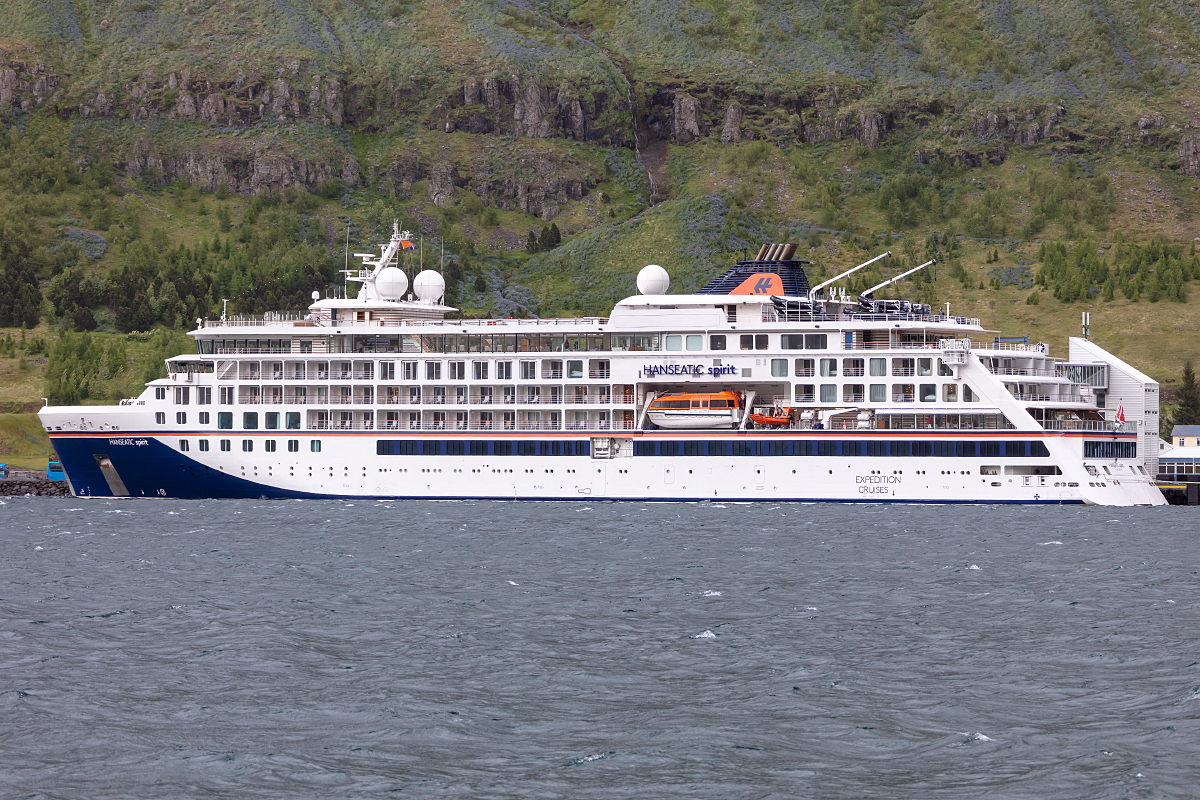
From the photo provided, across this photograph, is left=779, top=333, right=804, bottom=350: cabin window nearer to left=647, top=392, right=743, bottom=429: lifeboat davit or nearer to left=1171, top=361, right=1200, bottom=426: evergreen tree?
left=647, top=392, right=743, bottom=429: lifeboat davit

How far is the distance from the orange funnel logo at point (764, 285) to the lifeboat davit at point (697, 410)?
5.44 m

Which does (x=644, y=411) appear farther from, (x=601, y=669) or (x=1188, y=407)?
(x=1188, y=407)

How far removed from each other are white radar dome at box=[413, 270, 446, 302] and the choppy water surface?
2923 cm

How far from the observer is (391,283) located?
2936 inches

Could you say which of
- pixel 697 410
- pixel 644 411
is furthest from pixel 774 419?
pixel 644 411

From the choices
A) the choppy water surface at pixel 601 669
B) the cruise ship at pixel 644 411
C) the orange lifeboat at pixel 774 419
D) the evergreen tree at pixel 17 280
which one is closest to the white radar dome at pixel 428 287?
the cruise ship at pixel 644 411

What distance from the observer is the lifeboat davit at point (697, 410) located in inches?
2697

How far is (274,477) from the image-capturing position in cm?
7000

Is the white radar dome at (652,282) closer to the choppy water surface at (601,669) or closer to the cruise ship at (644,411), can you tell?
the cruise ship at (644,411)

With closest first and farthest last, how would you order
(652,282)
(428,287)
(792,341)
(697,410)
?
(697,410) → (792,341) → (652,282) → (428,287)

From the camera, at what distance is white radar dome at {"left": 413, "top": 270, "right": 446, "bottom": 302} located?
247 feet

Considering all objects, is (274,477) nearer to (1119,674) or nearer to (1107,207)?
(1119,674)

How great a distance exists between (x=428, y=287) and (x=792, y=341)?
19.6 m

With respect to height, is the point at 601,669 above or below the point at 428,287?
below
